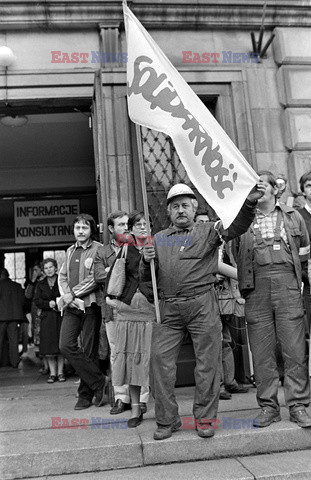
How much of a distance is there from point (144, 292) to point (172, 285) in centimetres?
42

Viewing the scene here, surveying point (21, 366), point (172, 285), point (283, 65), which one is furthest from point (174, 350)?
point (21, 366)

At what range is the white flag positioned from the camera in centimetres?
387

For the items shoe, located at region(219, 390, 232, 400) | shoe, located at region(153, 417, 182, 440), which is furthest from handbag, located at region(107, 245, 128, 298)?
shoe, located at region(219, 390, 232, 400)

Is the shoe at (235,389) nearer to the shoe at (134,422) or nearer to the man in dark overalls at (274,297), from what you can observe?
the man in dark overalls at (274,297)

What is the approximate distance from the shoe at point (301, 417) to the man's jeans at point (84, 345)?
6.74 ft

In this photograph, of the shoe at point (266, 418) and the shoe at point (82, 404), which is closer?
the shoe at point (266, 418)

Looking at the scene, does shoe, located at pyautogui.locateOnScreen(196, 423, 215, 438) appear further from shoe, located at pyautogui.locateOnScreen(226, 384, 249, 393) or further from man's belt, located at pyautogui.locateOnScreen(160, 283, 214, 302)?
shoe, located at pyautogui.locateOnScreen(226, 384, 249, 393)

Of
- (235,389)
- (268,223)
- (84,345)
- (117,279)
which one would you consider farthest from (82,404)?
(268,223)

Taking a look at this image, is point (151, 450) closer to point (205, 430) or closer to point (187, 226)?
point (205, 430)

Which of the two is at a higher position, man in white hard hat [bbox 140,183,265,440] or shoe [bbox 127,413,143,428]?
man in white hard hat [bbox 140,183,265,440]

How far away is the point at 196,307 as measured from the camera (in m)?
4.02

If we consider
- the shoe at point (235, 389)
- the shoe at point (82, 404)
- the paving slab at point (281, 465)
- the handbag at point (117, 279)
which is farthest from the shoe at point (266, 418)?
the shoe at point (82, 404)

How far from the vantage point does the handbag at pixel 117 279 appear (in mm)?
4715

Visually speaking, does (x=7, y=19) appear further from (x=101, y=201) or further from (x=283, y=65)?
(x=283, y=65)
